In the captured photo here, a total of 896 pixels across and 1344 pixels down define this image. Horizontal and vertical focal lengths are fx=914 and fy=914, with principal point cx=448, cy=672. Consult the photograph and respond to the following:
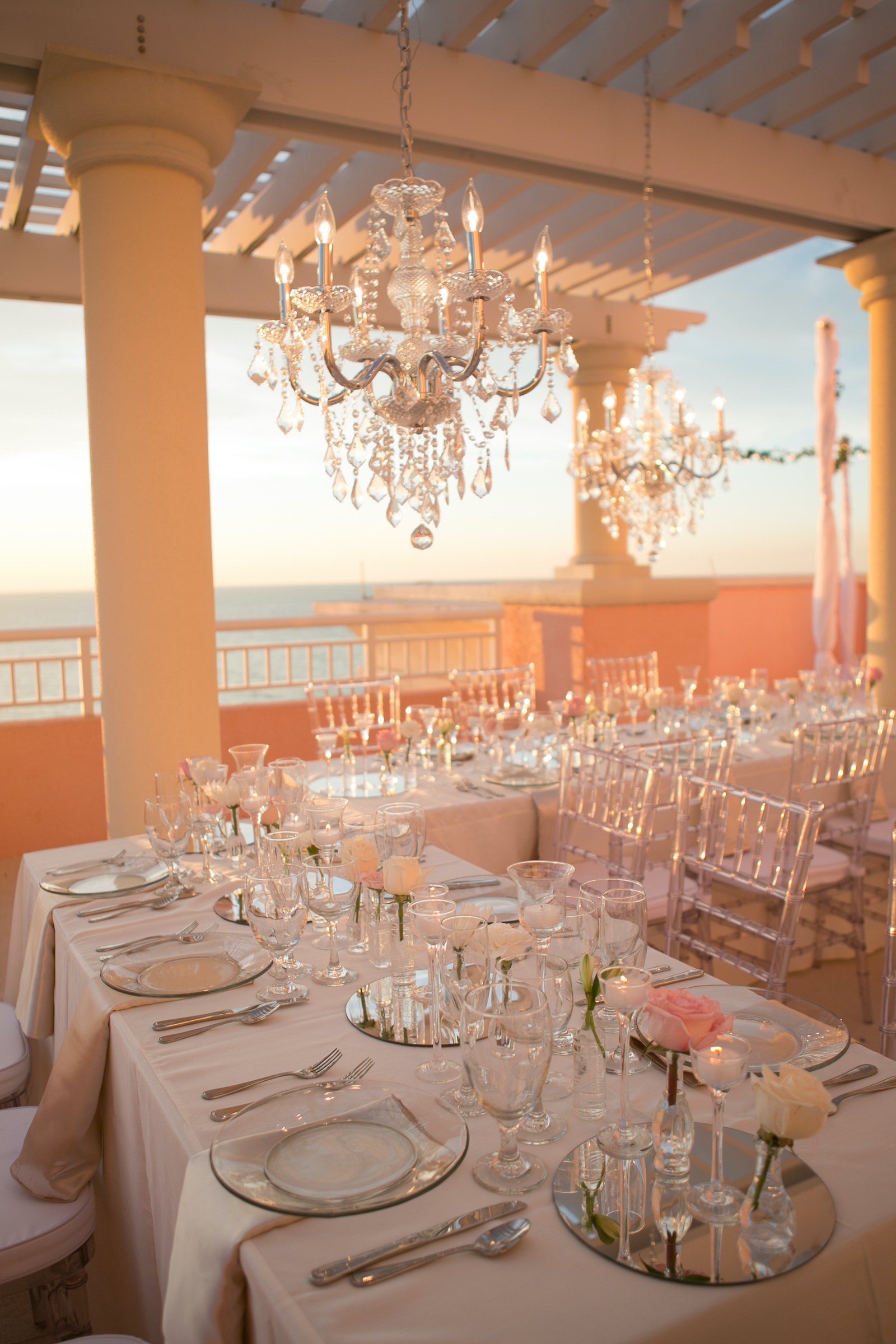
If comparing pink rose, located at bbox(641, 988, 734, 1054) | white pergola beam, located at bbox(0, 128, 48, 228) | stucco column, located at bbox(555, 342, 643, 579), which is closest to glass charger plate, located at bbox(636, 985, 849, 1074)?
pink rose, located at bbox(641, 988, 734, 1054)

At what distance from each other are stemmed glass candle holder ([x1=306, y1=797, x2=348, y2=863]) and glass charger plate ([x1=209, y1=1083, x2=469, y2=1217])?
0.62 metres

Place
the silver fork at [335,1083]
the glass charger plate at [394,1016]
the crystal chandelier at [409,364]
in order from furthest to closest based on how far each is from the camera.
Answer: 1. the crystal chandelier at [409,364]
2. the glass charger plate at [394,1016]
3. the silver fork at [335,1083]

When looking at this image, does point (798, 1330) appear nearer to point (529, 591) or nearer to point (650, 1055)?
point (650, 1055)

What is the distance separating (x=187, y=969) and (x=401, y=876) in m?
0.49

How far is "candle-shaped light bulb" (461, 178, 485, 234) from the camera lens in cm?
204

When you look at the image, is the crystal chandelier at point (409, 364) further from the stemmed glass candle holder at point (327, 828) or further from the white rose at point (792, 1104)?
the white rose at point (792, 1104)

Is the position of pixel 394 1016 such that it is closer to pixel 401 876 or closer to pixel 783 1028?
pixel 401 876

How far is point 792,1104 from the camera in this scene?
90 cm

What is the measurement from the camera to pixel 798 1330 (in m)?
0.93

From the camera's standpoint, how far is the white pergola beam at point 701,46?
3582 mm

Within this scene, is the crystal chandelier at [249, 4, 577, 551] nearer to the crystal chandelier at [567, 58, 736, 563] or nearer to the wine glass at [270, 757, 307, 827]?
the wine glass at [270, 757, 307, 827]

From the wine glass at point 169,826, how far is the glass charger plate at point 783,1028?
1205 millimetres

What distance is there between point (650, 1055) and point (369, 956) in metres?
0.62

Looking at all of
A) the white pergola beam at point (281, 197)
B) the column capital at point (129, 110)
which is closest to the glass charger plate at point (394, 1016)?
the column capital at point (129, 110)
